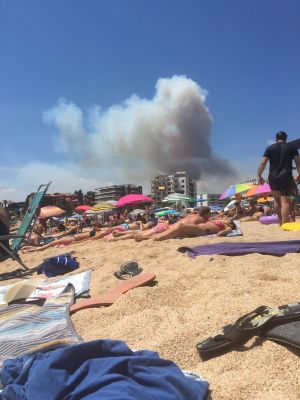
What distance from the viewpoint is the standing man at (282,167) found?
5.21 metres

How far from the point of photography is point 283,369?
4.16 feet

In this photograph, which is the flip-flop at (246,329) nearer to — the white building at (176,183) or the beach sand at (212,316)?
the beach sand at (212,316)

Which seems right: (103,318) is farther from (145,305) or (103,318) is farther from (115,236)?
(115,236)

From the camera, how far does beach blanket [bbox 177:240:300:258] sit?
10.4ft

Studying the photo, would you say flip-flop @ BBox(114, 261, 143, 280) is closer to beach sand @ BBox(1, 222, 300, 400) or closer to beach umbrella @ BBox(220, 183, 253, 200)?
beach sand @ BBox(1, 222, 300, 400)

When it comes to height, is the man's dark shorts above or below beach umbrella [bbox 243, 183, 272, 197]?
below

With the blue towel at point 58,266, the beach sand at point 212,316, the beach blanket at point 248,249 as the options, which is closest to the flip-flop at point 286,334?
the beach sand at point 212,316

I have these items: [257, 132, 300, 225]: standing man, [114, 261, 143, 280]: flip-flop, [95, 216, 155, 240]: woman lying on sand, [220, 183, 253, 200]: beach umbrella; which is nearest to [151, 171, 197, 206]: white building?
[220, 183, 253, 200]: beach umbrella

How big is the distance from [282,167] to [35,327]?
4365mm

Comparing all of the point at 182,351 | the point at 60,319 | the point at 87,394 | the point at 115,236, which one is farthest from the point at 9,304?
the point at 115,236

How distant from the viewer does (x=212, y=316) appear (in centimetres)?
180

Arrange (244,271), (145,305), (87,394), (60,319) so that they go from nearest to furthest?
(87,394), (60,319), (145,305), (244,271)

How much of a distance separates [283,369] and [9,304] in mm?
2051

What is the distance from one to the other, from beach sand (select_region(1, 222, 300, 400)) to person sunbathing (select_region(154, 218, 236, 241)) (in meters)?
2.09
